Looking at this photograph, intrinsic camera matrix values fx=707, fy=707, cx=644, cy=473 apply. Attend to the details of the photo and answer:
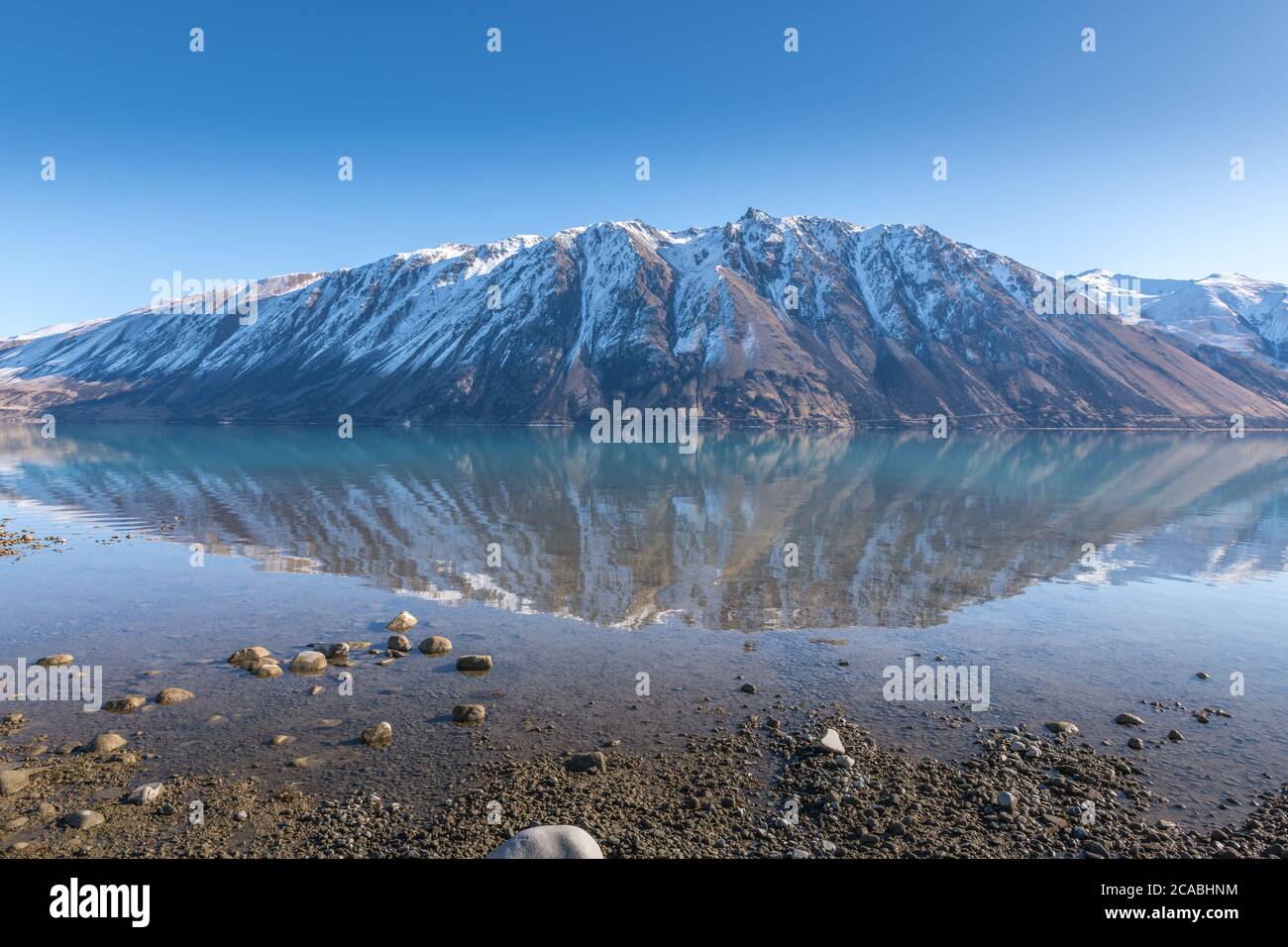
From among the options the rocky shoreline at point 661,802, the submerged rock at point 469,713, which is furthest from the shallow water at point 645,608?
the rocky shoreline at point 661,802

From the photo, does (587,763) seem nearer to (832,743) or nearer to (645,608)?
(832,743)

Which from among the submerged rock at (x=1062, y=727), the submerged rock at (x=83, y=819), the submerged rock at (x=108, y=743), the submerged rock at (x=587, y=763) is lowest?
the submerged rock at (x=1062, y=727)

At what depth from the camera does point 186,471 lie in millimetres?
88625

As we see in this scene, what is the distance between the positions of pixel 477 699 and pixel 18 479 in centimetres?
8652

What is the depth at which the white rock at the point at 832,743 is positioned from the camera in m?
17.3

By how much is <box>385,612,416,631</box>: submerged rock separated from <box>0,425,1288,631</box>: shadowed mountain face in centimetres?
422

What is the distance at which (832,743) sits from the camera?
1752 cm

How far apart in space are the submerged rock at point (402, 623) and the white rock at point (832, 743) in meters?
16.3

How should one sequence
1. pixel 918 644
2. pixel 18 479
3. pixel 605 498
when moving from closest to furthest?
pixel 918 644 → pixel 605 498 → pixel 18 479

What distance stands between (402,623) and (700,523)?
29.1m

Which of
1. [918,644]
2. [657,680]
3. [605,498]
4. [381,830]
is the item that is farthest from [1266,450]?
[381,830]

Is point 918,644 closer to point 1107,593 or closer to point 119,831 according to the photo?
point 1107,593

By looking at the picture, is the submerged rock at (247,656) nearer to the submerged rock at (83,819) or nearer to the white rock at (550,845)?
the submerged rock at (83,819)

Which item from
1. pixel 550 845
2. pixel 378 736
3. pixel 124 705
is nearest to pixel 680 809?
pixel 550 845
